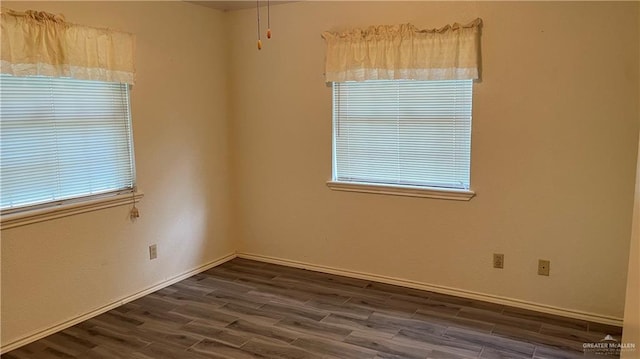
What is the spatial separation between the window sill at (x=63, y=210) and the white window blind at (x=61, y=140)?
52 millimetres

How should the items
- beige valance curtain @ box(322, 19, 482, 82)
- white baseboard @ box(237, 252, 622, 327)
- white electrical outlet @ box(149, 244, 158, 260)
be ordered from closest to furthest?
white baseboard @ box(237, 252, 622, 327) < beige valance curtain @ box(322, 19, 482, 82) < white electrical outlet @ box(149, 244, 158, 260)

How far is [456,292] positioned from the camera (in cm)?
359

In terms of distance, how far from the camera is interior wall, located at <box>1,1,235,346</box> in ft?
9.82

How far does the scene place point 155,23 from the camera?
365 cm

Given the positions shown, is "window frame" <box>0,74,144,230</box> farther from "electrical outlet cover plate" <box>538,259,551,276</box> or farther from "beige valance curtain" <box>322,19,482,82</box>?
"electrical outlet cover plate" <box>538,259,551,276</box>

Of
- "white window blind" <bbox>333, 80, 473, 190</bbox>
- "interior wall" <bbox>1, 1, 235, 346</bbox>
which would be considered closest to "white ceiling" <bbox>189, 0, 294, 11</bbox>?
"interior wall" <bbox>1, 1, 235, 346</bbox>

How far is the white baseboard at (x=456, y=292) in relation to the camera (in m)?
3.16

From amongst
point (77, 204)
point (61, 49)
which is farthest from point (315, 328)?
point (61, 49)

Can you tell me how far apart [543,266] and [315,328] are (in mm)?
1580

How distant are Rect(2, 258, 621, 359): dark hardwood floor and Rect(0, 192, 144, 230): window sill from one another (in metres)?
0.74

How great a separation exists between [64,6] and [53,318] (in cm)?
197

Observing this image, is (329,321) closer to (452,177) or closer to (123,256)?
(452,177)

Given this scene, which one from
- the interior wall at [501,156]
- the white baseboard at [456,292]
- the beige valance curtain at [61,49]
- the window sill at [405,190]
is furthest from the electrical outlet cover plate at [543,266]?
the beige valance curtain at [61,49]

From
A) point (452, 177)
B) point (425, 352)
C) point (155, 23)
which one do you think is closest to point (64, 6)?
point (155, 23)
